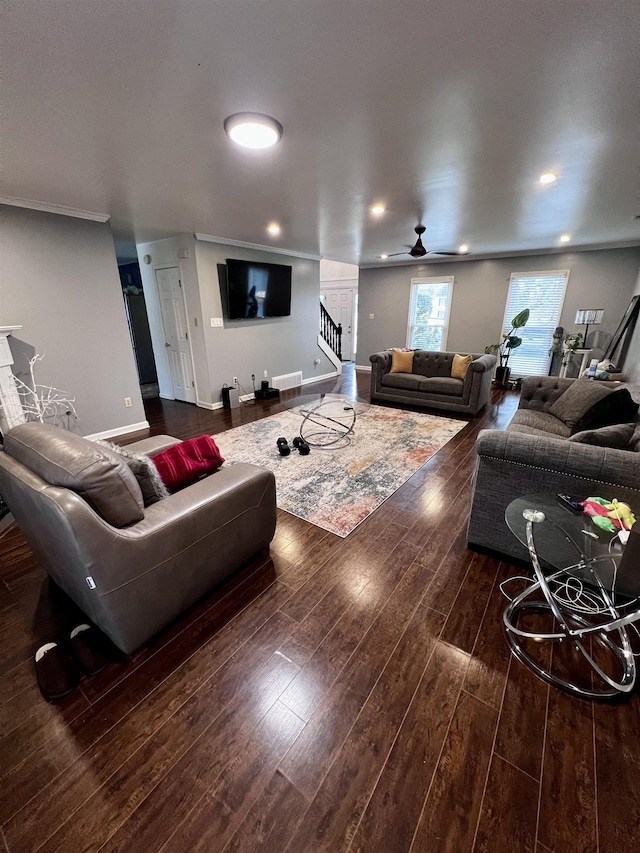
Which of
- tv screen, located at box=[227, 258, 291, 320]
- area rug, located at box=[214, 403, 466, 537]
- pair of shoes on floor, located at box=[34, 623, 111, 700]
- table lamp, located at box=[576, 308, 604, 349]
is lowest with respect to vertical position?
pair of shoes on floor, located at box=[34, 623, 111, 700]

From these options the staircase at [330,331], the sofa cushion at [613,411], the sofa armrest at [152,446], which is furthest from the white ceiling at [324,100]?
the staircase at [330,331]

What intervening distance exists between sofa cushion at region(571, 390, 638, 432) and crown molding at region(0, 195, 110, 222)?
495cm

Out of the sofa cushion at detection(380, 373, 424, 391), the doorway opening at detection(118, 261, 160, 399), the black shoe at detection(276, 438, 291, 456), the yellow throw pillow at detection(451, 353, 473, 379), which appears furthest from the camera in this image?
the doorway opening at detection(118, 261, 160, 399)

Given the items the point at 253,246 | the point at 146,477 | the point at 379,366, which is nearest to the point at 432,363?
the point at 379,366

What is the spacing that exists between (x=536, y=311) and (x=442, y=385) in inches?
117

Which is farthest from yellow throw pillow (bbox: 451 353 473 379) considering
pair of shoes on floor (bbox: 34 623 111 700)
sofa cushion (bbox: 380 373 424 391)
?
pair of shoes on floor (bbox: 34 623 111 700)

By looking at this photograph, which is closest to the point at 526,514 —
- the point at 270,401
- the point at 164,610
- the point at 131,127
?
the point at 164,610

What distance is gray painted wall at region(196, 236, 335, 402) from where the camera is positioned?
16.3ft

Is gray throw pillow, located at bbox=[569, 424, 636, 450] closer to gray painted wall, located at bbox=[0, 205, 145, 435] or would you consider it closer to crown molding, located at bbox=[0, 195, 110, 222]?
gray painted wall, located at bbox=[0, 205, 145, 435]

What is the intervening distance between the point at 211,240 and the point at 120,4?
12.9 feet

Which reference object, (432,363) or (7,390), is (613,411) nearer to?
(432,363)

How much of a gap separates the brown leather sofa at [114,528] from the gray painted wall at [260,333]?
390 cm

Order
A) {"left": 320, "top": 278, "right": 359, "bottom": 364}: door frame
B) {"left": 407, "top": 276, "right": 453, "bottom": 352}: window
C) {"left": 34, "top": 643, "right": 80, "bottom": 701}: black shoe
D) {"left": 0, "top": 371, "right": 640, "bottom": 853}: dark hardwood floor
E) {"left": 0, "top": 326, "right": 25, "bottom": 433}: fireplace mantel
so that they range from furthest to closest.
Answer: {"left": 320, "top": 278, "right": 359, "bottom": 364}: door frame → {"left": 407, "top": 276, "right": 453, "bottom": 352}: window → {"left": 0, "top": 326, "right": 25, "bottom": 433}: fireplace mantel → {"left": 34, "top": 643, "right": 80, "bottom": 701}: black shoe → {"left": 0, "top": 371, "right": 640, "bottom": 853}: dark hardwood floor

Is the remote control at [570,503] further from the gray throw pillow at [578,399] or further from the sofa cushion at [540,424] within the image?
the gray throw pillow at [578,399]
